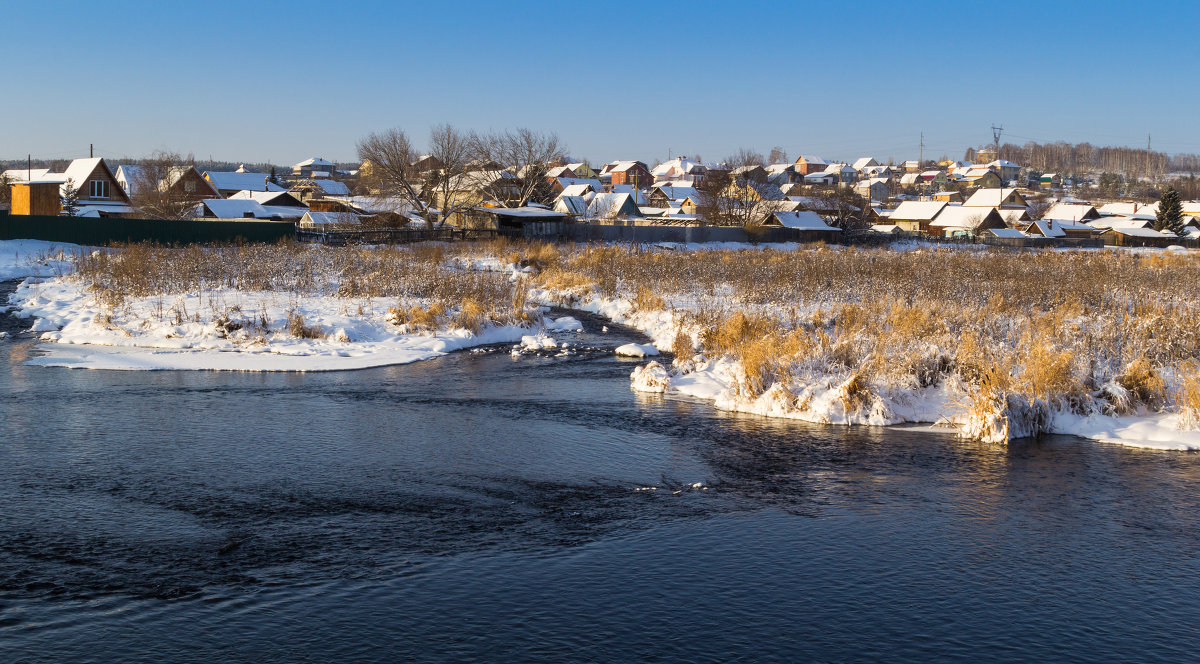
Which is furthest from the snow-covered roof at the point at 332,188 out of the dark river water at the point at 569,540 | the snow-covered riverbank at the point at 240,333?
the dark river water at the point at 569,540

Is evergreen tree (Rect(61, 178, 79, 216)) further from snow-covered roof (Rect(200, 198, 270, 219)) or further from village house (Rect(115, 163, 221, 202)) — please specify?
snow-covered roof (Rect(200, 198, 270, 219))

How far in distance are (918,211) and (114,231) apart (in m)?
83.1

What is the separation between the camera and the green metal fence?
47.0 metres

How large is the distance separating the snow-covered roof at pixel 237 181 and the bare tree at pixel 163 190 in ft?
22.7

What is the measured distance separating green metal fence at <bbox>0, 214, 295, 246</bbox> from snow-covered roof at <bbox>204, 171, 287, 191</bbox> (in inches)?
1801

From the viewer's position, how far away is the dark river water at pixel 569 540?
7277 mm

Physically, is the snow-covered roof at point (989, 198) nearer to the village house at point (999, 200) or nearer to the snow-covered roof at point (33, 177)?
the village house at point (999, 200)

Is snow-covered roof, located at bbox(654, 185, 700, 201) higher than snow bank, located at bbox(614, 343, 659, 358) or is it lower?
higher

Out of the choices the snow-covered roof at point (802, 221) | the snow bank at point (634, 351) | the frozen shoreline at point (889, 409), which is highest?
the snow-covered roof at point (802, 221)

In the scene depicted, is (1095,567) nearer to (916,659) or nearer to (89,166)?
(916,659)

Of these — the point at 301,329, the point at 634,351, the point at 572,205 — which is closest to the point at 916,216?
the point at 572,205

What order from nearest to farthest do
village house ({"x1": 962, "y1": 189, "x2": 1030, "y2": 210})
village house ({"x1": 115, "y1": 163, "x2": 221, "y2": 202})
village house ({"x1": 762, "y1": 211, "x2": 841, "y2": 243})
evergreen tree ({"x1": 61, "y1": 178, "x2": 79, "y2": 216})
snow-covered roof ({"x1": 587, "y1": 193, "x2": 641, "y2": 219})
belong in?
evergreen tree ({"x1": 61, "y1": 178, "x2": 79, "y2": 216}), village house ({"x1": 115, "y1": 163, "x2": 221, "y2": 202}), village house ({"x1": 762, "y1": 211, "x2": 841, "y2": 243}), snow-covered roof ({"x1": 587, "y1": 193, "x2": 641, "y2": 219}), village house ({"x1": 962, "y1": 189, "x2": 1030, "y2": 210})

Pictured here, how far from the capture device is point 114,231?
158 feet

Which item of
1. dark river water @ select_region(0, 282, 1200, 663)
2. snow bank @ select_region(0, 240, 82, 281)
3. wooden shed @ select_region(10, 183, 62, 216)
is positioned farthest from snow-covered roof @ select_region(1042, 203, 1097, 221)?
dark river water @ select_region(0, 282, 1200, 663)
